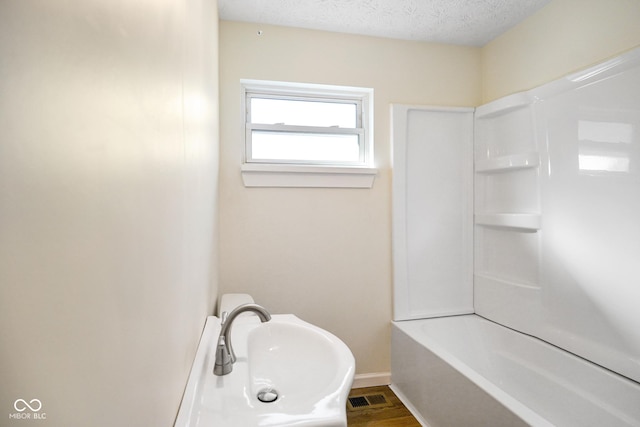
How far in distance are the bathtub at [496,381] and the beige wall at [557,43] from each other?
5.06 ft

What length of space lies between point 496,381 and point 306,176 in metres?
1.69

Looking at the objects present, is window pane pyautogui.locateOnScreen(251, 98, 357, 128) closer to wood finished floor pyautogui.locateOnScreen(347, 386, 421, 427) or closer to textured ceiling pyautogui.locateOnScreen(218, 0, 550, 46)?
textured ceiling pyautogui.locateOnScreen(218, 0, 550, 46)

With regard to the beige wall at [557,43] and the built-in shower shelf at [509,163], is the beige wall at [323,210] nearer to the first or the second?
the beige wall at [557,43]

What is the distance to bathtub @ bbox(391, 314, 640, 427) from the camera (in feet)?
→ 4.55

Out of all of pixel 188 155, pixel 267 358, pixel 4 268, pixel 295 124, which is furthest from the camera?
pixel 295 124

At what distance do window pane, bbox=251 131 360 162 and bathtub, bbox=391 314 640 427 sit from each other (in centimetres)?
121

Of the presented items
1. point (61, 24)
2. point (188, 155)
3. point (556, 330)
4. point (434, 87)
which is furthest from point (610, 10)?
point (61, 24)

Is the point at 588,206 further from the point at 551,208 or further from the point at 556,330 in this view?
the point at 556,330

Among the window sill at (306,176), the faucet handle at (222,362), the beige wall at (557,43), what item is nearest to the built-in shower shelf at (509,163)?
the beige wall at (557,43)

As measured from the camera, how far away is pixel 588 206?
5.33ft

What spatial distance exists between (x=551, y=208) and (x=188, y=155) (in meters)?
1.93

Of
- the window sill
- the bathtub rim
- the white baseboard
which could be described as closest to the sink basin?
the bathtub rim

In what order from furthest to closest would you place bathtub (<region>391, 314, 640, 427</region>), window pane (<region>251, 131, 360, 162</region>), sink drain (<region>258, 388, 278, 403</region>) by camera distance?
window pane (<region>251, 131, 360, 162</region>)
bathtub (<region>391, 314, 640, 427</region>)
sink drain (<region>258, 388, 278, 403</region>)

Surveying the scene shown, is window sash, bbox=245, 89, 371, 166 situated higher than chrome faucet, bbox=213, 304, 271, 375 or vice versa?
window sash, bbox=245, 89, 371, 166
